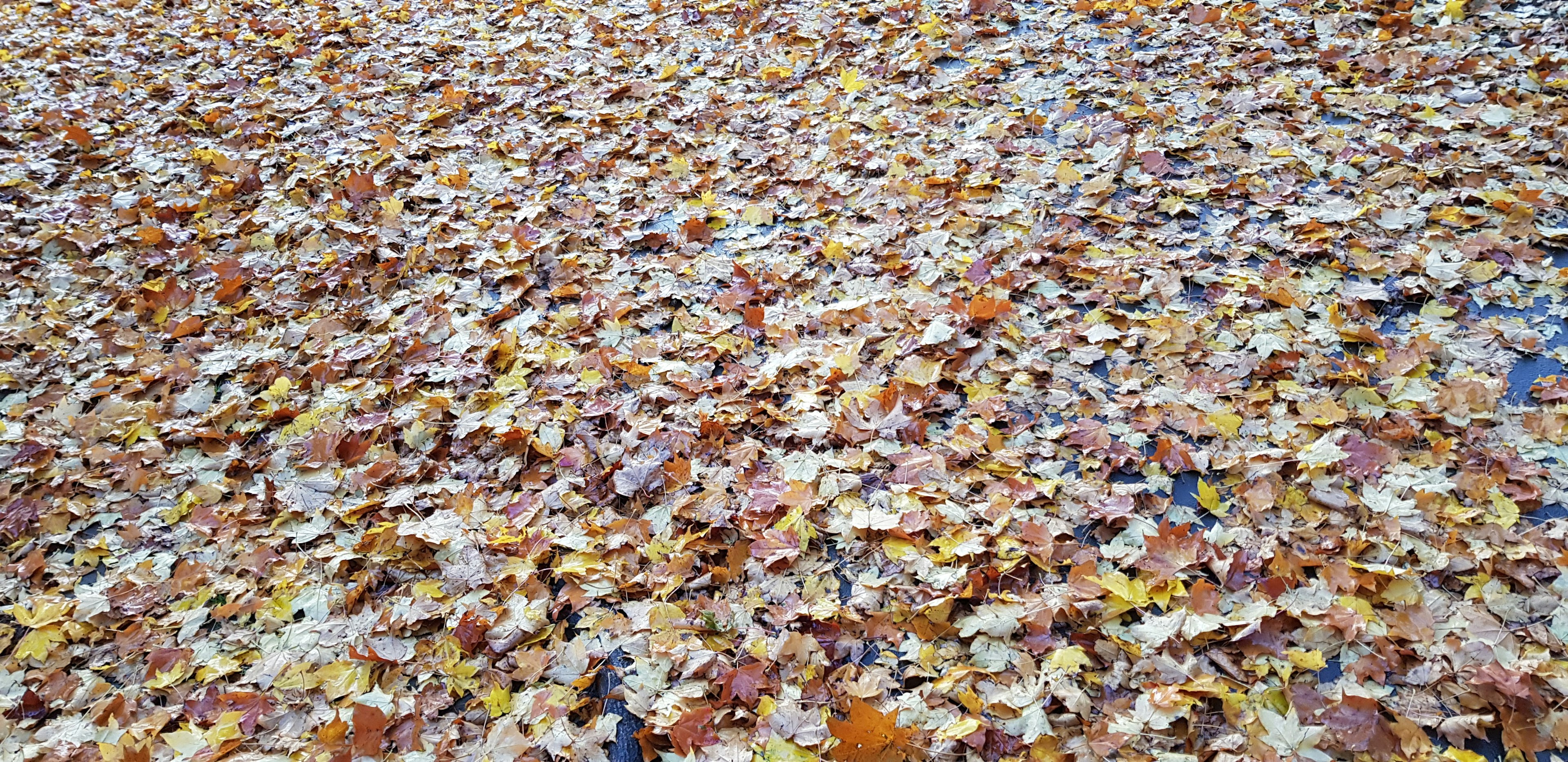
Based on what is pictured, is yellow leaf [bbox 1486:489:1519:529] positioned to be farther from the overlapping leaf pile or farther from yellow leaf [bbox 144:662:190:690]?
yellow leaf [bbox 144:662:190:690]

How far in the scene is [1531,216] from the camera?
2.75 m

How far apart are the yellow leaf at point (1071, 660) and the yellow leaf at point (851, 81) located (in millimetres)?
3135

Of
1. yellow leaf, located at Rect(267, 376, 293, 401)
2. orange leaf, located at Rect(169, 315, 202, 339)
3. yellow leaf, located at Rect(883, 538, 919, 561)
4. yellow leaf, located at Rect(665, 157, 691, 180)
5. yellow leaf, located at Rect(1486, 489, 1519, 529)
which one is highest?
orange leaf, located at Rect(169, 315, 202, 339)

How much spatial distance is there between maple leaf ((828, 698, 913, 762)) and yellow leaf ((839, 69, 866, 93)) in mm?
3283

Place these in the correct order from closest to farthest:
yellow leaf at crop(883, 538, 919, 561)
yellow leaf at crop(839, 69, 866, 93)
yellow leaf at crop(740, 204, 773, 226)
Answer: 1. yellow leaf at crop(883, 538, 919, 561)
2. yellow leaf at crop(740, 204, 773, 226)
3. yellow leaf at crop(839, 69, 866, 93)

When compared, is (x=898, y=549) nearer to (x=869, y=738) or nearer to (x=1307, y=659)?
(x=869, y=738)

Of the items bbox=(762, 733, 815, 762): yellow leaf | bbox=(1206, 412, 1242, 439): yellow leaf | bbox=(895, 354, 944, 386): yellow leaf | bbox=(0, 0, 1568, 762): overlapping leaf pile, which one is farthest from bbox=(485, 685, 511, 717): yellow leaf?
bbox=(1206, 412, 1242, 439): yellow leaf

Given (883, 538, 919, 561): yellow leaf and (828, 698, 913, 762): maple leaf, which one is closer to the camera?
(828, 698, 913, 762): maple leaf

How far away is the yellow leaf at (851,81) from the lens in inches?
166

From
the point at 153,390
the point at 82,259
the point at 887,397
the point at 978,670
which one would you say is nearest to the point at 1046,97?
the point at 887,397

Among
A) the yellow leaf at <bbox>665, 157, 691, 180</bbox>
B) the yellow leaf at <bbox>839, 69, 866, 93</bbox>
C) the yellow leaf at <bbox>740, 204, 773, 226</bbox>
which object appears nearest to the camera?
the yellow leaf at <bbox>740, 204, 773, 226</bbox>

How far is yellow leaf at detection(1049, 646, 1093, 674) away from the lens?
1.84m

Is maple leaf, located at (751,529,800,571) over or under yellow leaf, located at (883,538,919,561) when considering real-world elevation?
over

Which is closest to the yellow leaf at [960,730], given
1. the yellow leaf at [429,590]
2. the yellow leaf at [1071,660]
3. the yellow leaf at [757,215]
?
the yellow leaf at [1071,660]
